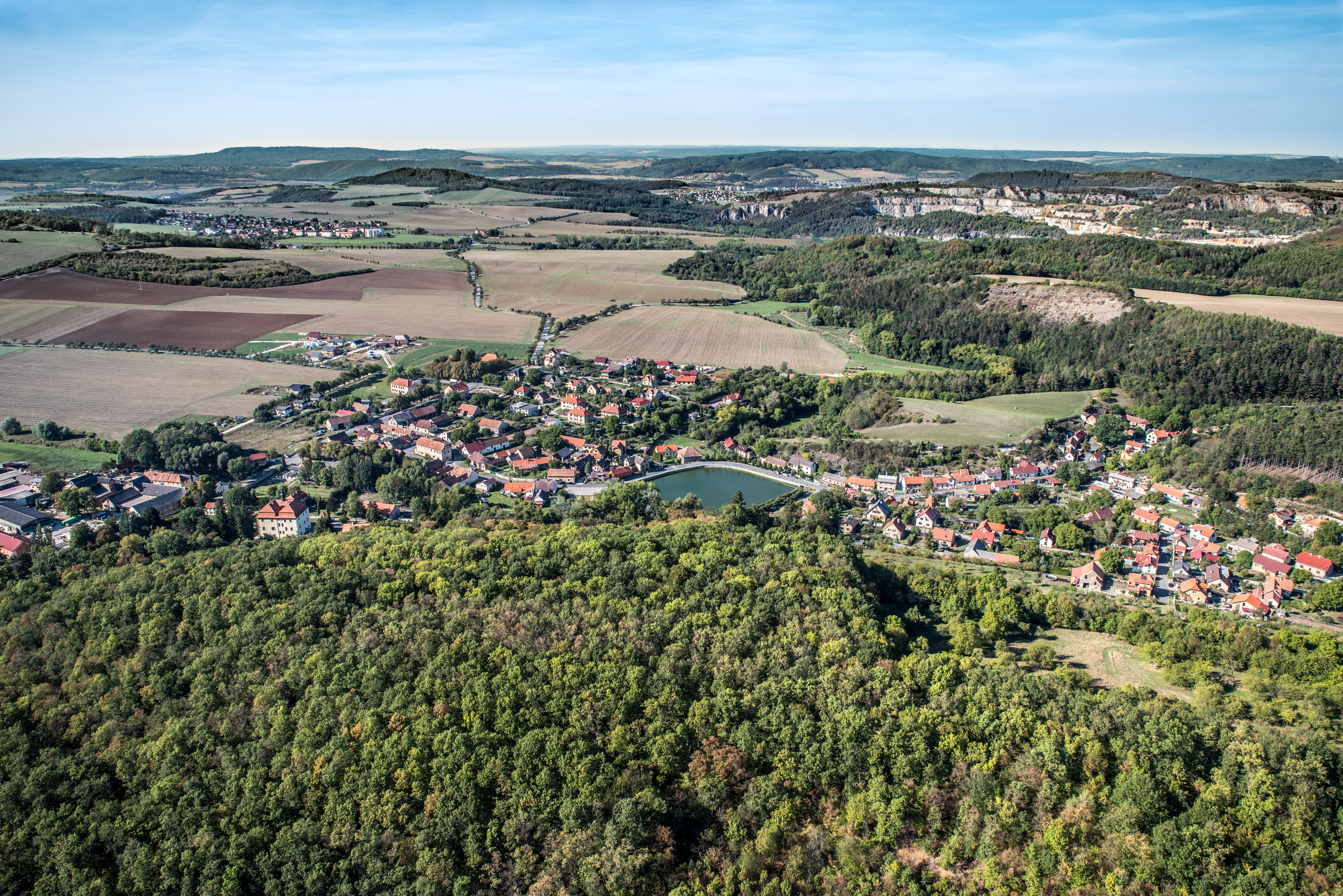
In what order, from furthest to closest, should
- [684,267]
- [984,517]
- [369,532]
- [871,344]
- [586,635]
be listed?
[684,267] → [871,344] → [984,517] → [369,532] → [586,635]

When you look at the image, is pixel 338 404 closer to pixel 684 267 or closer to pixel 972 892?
pixel 972 892

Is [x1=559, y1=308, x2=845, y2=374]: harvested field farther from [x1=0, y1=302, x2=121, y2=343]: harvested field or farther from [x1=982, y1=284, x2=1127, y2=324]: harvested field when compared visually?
[x1=0, y1=302, x2=121, y2=343]: harvested field

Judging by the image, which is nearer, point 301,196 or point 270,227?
point 270,227

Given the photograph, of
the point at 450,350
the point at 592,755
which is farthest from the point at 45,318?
the point at 592,755

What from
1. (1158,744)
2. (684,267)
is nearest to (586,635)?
(1158,744)

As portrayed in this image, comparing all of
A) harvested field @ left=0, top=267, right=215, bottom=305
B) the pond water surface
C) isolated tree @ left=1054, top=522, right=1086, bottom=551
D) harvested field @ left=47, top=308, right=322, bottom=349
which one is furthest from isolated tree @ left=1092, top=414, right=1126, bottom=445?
harvested field @ left=0, top=267, right=215, bottom=305

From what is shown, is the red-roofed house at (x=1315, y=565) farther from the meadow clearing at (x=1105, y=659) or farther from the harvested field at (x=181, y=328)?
the harvested field at (x=181, y=328)

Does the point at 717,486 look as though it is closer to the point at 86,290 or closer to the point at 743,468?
the point at 743,468
